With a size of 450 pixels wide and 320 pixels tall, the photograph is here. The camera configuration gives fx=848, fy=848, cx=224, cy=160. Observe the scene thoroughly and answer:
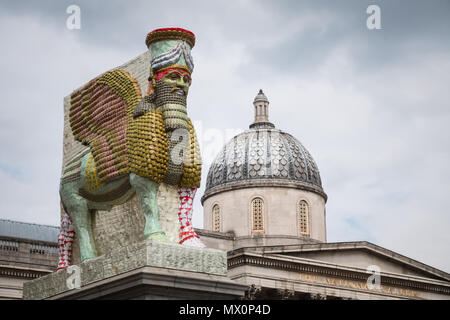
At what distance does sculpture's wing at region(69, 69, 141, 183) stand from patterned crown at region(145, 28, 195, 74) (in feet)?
2.54

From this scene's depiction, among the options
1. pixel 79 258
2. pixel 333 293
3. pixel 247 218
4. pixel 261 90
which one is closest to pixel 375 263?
pixel 333 293

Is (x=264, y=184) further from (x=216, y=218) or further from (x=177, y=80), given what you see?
(x=177, y=80)

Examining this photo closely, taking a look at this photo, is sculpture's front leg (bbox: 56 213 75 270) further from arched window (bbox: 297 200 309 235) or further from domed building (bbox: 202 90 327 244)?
arched window (bbox: 297 200 309 235)

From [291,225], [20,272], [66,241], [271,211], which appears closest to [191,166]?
[66,241]

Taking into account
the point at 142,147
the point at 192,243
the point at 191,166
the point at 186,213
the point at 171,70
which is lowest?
the point at 192,243

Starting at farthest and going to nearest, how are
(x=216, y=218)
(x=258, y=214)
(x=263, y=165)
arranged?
(x=216, y=218) < (x=263, y=165) < (x=258, y=214)

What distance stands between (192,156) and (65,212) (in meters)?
3.27

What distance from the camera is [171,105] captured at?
45.9 ft

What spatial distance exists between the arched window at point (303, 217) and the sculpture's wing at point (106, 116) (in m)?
34.5

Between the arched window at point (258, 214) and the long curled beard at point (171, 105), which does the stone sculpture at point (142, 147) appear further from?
the arched window at point (258, 214)

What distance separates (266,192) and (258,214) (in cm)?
137

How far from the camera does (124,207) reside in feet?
48.4

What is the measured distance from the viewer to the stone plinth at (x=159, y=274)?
12.9 m

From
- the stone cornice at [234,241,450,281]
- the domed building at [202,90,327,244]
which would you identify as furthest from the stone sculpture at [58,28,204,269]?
the domed building at [202,90,327,244]
